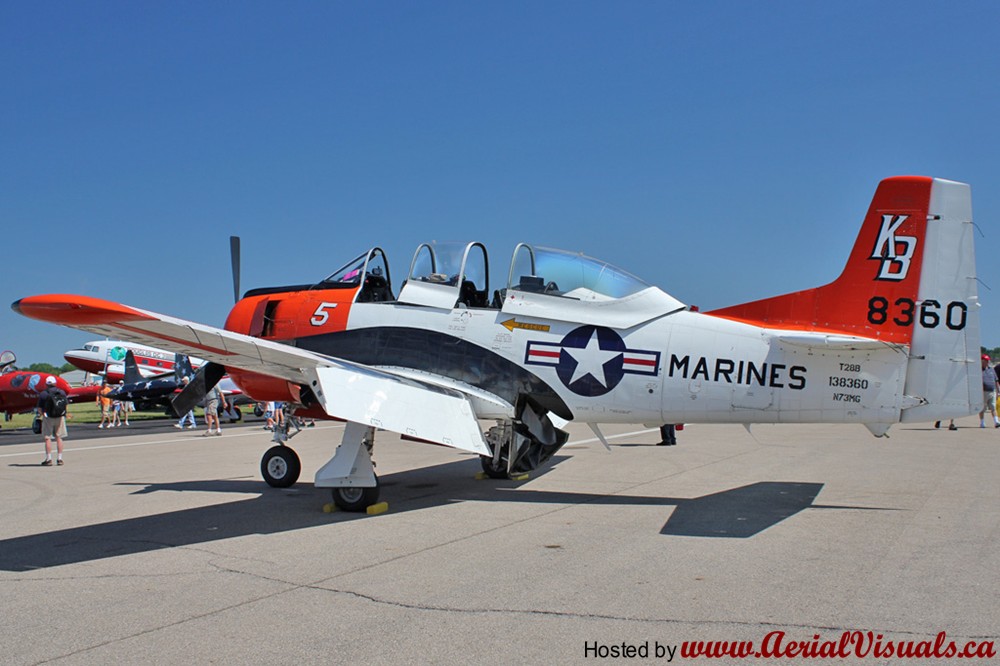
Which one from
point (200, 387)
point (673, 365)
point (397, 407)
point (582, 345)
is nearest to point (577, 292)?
point (582, 345)

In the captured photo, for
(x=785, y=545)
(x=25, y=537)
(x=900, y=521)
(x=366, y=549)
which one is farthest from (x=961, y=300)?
(x=25, y=537)

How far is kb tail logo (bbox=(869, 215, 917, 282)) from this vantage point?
26.3 ft

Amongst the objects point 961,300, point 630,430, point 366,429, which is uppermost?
point 961,300

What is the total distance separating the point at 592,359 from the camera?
29.6 ft

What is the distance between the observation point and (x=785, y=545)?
671 cm

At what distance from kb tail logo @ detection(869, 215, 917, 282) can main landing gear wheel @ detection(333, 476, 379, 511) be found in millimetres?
6073

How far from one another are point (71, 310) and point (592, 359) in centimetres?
543

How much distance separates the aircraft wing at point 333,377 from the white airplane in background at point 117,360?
2732 cm

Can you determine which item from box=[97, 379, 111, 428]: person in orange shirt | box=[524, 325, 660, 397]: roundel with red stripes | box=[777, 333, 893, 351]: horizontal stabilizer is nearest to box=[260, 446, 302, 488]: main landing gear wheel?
box=[524, 325, 660, 397]: roundel with red stripes

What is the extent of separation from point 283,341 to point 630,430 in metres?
13.6

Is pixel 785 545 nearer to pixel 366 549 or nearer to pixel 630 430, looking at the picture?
pixel 366 549

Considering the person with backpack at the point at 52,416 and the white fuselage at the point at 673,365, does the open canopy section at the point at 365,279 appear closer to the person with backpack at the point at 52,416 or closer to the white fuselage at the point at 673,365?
the white fuselage at the point at 673,365

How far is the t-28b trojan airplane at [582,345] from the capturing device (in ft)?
25.8

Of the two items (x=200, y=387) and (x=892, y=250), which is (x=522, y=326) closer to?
(x=892, y=250)
